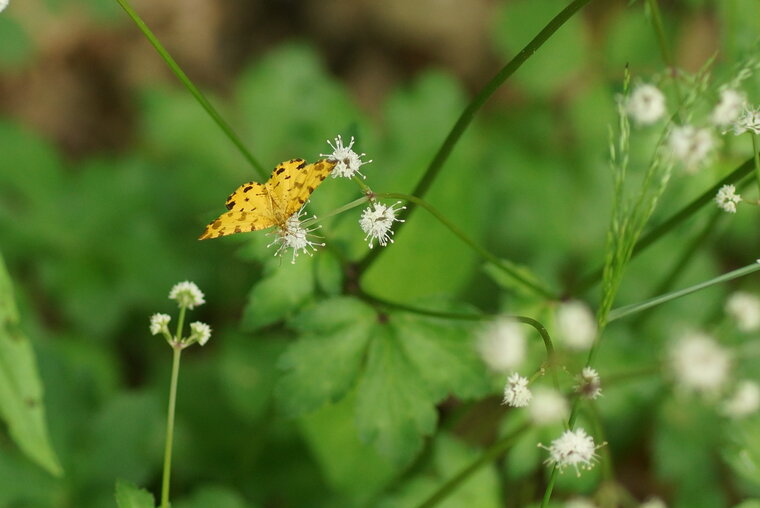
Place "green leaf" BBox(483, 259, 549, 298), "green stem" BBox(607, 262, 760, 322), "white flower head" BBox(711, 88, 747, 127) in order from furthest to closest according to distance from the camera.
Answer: "green leaf" BBox(483, 259, 549, 298), "white flower head" BBox(711, 88, 747, 127), "green stem" BBox(607, 262, 760, 322)

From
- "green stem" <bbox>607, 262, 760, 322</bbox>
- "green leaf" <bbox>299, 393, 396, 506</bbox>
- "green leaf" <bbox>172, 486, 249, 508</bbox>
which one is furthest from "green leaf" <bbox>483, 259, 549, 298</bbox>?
"green leaf" <bbox>172, 486, 249, 508</bbox>

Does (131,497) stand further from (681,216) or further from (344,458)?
(681,216)

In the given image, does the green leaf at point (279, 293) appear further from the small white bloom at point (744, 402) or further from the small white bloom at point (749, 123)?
the small white bloom at point (744, 402)

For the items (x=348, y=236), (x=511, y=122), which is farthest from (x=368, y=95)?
(x=348, y=236)

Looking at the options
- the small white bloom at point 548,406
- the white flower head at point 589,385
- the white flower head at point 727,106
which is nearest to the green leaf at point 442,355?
the small white bloom at point 548,406

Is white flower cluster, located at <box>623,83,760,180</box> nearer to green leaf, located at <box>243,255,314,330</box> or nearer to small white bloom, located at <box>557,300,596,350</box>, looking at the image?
small white bloom, located at <box>557,300,596,350</box>

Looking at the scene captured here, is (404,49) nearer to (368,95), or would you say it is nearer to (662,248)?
(368,95)

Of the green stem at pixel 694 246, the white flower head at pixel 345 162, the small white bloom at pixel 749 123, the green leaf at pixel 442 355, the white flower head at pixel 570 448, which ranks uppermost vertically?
the green stem at pixel 694 246
